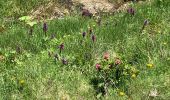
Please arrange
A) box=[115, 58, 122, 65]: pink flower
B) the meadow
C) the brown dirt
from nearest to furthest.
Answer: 1. the meadow
2. box=[115, 58, 122, 65]: pink flower
3. the brown dirt

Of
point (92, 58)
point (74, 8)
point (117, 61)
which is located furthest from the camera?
point (74, 8)

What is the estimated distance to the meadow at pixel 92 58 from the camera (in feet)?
→ 18.7

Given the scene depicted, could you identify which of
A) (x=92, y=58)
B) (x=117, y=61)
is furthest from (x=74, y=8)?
(x=117, y=61)

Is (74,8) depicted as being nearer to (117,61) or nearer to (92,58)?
(92,58)

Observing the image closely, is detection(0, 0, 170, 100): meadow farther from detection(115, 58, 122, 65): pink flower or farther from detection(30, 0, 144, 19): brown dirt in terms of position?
detection(30, 0, 144, 19): brown dirt

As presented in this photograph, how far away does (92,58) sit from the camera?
6.48 metres

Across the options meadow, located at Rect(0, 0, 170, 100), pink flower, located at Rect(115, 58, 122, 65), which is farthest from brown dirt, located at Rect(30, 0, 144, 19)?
pink flower, located at Rect(115, 58, 122, 65)

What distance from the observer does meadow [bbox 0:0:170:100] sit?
5715 mm

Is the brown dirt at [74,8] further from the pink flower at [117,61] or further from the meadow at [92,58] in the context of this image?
the pink flower at [117,61]

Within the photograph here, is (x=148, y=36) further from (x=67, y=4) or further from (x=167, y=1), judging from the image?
(x=67, y=4)

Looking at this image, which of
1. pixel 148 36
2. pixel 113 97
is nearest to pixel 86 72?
pixel 113 97

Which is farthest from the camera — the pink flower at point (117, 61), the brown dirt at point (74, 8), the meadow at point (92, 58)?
the brown dirt at point (74, 8)

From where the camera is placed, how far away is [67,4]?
9328 mm

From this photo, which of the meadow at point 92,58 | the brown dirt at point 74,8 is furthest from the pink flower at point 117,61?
the brown dirt at point 74,8
